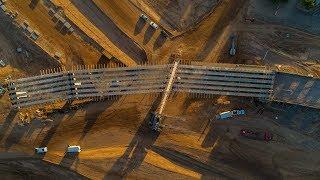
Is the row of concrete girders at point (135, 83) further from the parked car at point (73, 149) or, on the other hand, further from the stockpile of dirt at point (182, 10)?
the parked car at point (73, 149)

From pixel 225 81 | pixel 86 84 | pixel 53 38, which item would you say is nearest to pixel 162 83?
pixel 225 81

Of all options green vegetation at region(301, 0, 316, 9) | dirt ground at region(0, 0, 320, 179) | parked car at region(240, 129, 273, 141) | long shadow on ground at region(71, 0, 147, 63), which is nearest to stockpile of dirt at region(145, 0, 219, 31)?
dirt ground at region(0, 0, 320, 179)

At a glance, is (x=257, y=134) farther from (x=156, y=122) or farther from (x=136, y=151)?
(x=136, y=151)

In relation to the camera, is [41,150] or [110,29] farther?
[110,29]

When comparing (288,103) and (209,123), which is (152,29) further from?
(288,103)

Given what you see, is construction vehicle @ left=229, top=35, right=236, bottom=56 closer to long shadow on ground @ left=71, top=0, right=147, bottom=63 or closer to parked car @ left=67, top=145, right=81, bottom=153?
long shadow on ground @ left=71, top=0, right=147, bottom=63
